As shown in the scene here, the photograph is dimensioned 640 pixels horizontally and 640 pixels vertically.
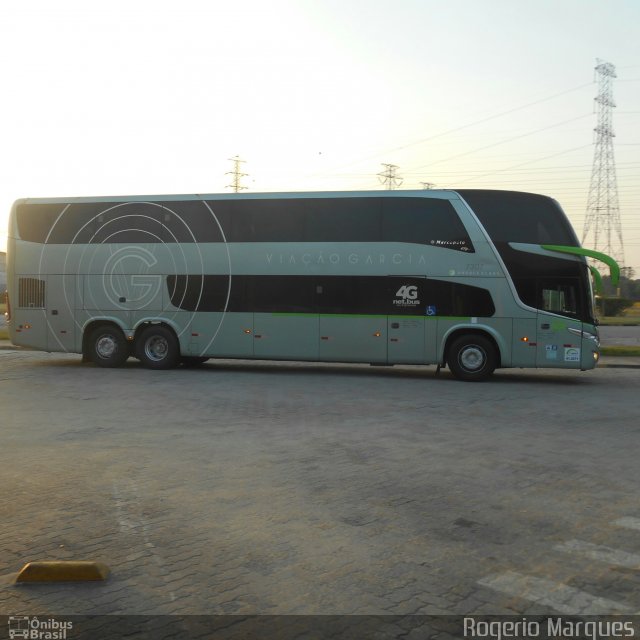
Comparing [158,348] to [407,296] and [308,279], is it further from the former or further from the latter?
[407,296]

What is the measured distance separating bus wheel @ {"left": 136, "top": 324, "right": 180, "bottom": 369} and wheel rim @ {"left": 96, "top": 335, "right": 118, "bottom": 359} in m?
0.66

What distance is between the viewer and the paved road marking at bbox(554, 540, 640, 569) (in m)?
4.66

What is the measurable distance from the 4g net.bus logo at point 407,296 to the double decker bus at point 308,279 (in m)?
0.03

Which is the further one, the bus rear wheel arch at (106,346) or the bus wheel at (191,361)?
the bus wheel at (191,361)

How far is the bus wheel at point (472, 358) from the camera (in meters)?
16.2

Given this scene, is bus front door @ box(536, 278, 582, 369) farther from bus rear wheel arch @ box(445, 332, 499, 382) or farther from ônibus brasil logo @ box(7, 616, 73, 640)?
ônibus brasil logo @ box(7, 616, 73, 640)

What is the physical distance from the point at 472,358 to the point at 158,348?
7.91 m

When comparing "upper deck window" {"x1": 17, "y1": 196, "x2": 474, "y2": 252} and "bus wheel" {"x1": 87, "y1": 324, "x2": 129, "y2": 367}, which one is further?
"bus wheel" {"x1": 87, "y1": 324, "x2": 129, "y2": 367}

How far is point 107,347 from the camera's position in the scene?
18.6m

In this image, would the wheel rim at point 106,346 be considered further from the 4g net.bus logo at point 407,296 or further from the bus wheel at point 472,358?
the bus wheel at point 472,358

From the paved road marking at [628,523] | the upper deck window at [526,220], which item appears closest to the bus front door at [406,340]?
the upper deck window at [526,220]

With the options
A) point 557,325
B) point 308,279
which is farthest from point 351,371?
point 557,325

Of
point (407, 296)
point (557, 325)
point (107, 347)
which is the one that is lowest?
point (107, 347)

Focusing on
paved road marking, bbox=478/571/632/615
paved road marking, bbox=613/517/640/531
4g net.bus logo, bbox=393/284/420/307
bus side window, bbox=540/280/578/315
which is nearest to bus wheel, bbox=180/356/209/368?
4g net.bus logo, bbox=393/284/420/307
